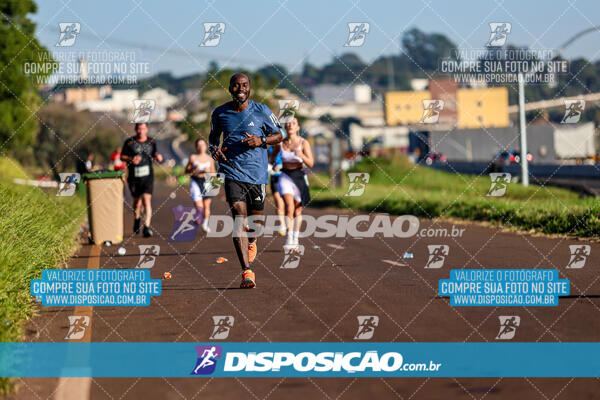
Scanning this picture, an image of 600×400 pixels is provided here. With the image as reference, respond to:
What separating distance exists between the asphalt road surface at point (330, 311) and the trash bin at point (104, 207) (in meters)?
0.72

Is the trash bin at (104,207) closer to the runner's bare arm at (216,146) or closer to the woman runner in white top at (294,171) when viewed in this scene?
the woman runner in white top at (294,171)

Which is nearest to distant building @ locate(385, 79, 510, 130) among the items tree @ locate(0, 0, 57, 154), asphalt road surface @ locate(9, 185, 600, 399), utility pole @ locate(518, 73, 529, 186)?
tree @ locate(0, 0, 57, 154)

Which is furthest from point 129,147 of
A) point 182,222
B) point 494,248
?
point 494,248

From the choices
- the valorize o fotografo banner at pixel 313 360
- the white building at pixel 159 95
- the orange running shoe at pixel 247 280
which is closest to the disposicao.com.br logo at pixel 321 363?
the valorize o fotografo banner at pixel 313 360

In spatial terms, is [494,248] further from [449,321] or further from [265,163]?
[449,321]

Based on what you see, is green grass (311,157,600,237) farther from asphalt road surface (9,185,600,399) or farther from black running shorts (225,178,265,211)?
black running shorts (225,178,265,211)

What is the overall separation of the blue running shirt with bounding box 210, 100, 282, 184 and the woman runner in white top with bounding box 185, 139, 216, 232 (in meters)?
7.95

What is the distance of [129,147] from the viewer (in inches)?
705

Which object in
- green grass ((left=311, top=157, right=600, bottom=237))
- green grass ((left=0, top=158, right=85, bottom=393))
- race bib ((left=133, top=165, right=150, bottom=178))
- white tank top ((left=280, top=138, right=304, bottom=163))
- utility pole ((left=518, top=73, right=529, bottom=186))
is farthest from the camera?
utility pole ((left=518, top=73, right=529, bottom=186))

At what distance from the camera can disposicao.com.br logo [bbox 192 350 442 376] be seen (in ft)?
22.1

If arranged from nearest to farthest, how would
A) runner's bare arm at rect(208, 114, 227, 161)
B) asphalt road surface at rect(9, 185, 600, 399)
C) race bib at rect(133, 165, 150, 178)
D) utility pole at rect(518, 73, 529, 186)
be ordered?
asphalt road surface at rect(9, 185, 600, 399) < runner's bare arm at rect(208, 114, 227, 161) < race bib at rect(133, 165, 150, 178) < utility pole at rect(518, 73, 529, 186)

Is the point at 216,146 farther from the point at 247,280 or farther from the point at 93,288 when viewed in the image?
the point at 93,288

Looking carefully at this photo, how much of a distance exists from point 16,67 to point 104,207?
66.2ft

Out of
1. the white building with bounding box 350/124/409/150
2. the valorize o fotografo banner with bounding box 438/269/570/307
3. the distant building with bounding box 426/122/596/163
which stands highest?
the valorize o fotografo banner with bounding box 438/269/570/307
